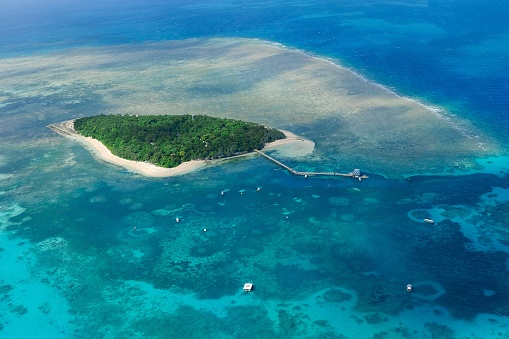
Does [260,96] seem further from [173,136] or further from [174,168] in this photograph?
[174,168]

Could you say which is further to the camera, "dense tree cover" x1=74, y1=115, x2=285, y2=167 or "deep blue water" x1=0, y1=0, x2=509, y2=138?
"deep blue water" x1=0, y1=0, x2=509, y2=138

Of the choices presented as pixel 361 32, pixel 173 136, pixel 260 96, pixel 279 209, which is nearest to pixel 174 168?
pixel 173 136

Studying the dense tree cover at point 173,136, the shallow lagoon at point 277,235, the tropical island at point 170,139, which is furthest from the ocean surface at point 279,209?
the dense tree cover at point 173,136

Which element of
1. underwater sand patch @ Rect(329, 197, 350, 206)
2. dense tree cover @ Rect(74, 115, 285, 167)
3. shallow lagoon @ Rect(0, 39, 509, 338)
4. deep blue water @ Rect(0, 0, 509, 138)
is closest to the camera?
shallow lagoon @ Rect(0, 39, 509, 338)

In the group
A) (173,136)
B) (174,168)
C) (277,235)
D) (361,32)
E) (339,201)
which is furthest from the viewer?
(361,32)

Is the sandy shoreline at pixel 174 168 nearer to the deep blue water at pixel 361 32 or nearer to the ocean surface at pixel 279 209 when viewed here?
the ocean surface at pixel 279 209

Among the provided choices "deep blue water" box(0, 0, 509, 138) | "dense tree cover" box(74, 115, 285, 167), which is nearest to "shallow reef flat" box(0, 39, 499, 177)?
"dense tree cover" box(74, 115, 285, 167)

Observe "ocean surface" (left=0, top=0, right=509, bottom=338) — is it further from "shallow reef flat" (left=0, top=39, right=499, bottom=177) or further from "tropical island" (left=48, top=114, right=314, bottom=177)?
"tropical island" (left=48, top=114, right=314, bottom=177)

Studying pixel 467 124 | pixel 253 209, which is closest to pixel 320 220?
pixel 253 209
